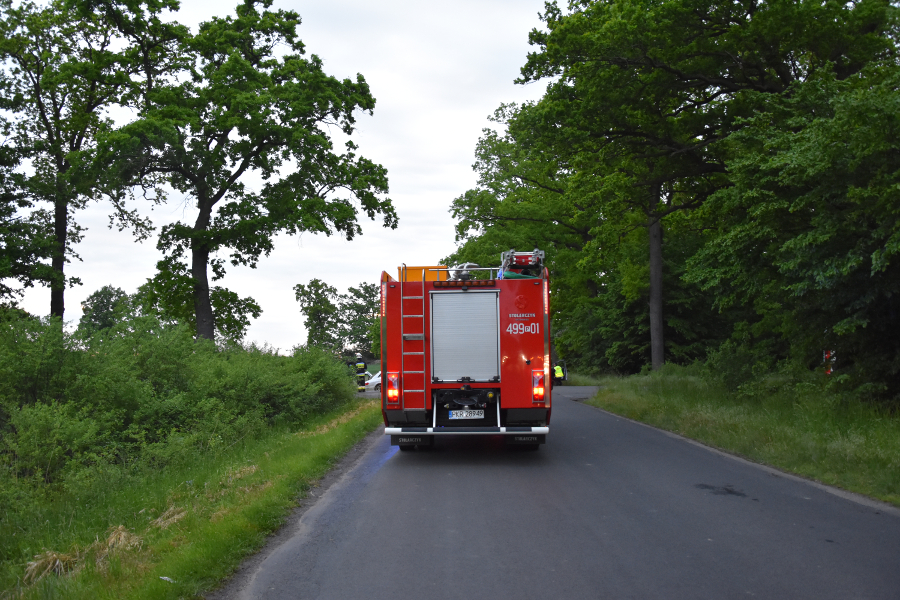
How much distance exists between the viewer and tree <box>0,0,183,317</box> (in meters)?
24.9

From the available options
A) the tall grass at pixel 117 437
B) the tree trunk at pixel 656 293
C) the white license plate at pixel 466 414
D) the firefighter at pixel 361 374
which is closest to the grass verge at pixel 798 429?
the white license plate at pixel 466 414

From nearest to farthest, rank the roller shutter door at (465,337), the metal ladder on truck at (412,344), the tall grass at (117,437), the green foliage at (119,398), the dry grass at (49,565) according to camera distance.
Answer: the dry grass at (49,565) → the tall grass at (117,437) → the green foliage at (119,398) → the metal ladder on truck at (412,344) → the roller shutter door at (465,337)

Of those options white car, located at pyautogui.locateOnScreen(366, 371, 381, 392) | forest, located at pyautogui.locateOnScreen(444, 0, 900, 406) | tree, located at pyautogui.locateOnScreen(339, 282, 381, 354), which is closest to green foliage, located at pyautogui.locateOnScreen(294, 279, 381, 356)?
tree, located at pyautogui.locateOnScreen(339, 282, 381, 354)

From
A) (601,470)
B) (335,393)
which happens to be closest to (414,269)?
(601,470)

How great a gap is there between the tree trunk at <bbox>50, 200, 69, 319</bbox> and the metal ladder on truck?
1990 centimetres

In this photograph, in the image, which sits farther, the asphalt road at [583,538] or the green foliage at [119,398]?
the green foliage at [119,398]

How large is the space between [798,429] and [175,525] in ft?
29.8

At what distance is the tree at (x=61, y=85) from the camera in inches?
980

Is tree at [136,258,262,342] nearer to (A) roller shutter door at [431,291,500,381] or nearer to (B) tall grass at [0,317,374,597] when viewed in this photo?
(B) tall grass at [0,317,374,597]

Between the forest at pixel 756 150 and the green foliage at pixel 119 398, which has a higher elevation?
the forest at pixel 756 150

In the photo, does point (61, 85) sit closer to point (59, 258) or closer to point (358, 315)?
point (59, 258)

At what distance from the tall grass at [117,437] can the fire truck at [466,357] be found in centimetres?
183

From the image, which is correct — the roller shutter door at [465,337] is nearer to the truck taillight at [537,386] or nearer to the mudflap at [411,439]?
the truck taillight at [537,386]

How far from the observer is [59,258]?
2641 cm
